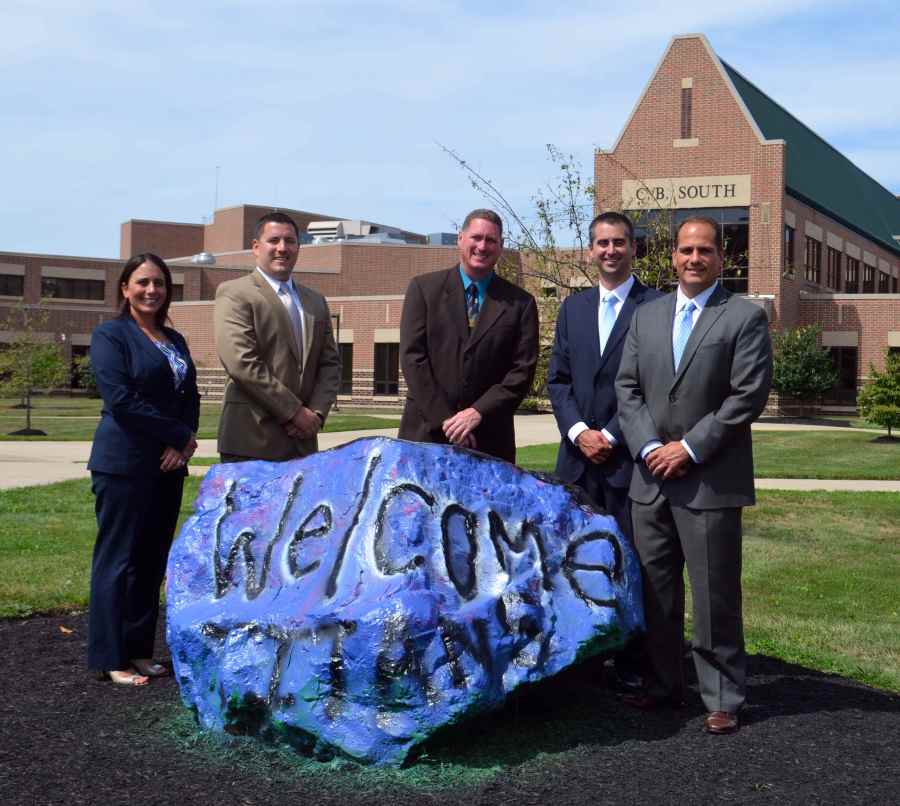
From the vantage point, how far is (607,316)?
578 centimetres

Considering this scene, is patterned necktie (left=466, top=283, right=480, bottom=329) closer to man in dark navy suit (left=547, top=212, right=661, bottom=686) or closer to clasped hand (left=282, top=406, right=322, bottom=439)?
man in dark navy suit (left=547, top=212, right=661, bottom=686)

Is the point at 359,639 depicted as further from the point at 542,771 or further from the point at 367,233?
the point at 367,233

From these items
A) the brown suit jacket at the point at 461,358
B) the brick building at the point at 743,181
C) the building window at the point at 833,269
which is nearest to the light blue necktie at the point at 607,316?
the brown suit jacket at the point at 461,358

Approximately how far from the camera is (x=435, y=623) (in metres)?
4.26

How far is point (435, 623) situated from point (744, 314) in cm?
195

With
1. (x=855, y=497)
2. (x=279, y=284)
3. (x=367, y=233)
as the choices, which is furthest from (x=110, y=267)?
(x=279, y=284)

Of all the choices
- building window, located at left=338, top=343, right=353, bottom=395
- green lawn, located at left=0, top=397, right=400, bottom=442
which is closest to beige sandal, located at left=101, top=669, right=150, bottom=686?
green lawn, located at left=0, top=397, right=400, bottom=442

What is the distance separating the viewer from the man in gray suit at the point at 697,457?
4.97m

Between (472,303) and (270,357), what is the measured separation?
3.57ft

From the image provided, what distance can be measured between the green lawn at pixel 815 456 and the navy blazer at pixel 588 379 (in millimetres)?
9369

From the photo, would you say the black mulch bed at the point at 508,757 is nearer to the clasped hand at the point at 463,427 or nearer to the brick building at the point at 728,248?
the clasped hand at the point at 463,427

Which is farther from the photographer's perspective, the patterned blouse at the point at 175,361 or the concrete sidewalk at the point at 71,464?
the concrete sidewalk at the point at 71,464

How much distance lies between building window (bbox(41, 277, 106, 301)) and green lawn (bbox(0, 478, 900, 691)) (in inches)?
2010

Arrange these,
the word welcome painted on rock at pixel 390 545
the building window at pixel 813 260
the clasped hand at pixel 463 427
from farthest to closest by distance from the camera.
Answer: the building window at pixel 813 260 < the clasped hand at pixel 463 427 < the word welcome painted on rock at pixel 390 545
